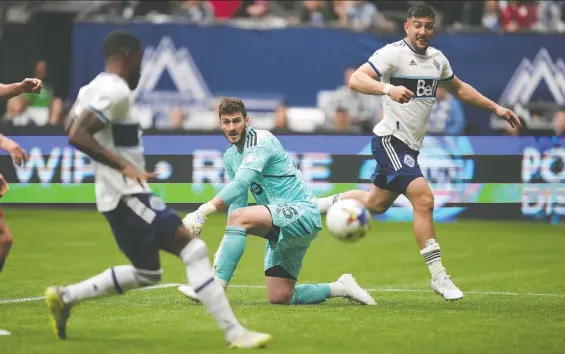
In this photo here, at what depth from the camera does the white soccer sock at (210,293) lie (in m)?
7.57

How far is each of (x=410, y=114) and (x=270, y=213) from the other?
1.97m

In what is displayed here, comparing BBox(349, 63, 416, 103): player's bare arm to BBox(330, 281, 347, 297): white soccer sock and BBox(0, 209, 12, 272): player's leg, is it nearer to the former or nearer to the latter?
BBox(330, 281, 347, 297): white soccer sock

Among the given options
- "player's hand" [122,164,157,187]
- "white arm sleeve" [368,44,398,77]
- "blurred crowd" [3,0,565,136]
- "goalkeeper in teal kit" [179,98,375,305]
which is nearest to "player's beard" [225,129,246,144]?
"goalkeeper in teal kit" [179,98,375,305]

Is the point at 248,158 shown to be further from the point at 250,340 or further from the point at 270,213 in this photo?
the point at 250,340

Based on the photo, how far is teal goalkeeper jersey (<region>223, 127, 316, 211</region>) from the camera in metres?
9.90

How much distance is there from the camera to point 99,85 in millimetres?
7629

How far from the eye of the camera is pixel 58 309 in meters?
8.03

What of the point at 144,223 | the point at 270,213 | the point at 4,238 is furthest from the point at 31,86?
the point at 144,223

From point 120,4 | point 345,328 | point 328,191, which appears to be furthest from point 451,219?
point 345,328

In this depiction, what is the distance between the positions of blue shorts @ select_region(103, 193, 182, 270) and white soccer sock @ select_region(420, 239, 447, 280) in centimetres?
333

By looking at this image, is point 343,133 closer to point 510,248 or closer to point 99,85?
point 510,248

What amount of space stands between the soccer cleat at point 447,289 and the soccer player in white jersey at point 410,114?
135 millimetres

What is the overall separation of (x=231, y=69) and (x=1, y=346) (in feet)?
48.4

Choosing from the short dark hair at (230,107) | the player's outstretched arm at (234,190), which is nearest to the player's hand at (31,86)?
the short dark hair at (230,107)
